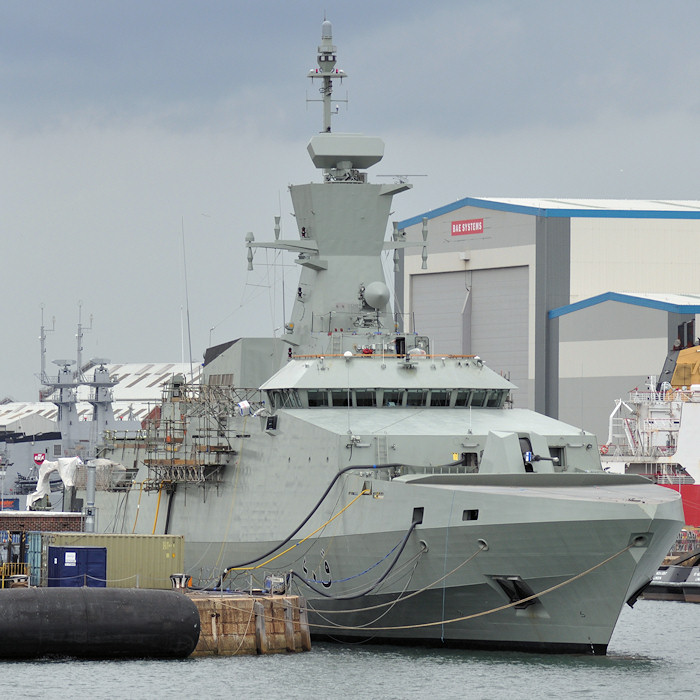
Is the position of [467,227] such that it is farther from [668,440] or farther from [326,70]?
[326,70]

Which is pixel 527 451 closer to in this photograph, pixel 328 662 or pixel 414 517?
pixel 414 517

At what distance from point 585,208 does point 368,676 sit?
63.2m

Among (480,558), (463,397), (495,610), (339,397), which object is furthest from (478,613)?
(339,397)

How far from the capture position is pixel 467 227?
92.6m

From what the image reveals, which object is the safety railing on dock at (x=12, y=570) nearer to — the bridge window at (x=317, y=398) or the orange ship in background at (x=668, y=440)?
the bridge window at (x=317, y=398)

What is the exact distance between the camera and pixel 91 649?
31.2 meters

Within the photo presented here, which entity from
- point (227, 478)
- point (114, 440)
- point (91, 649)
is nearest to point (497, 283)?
point (114, 440)

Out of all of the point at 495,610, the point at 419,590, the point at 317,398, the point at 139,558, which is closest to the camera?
the point at 495,610

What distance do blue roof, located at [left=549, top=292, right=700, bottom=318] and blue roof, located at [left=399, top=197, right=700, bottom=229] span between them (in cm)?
486

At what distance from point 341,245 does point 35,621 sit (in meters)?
14.1

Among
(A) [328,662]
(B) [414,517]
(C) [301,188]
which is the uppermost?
(C) [301,188]

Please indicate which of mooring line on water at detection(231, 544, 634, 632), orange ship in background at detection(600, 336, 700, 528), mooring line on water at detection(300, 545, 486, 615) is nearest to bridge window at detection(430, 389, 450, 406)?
mooring line on water at detection(300, 545, 486, 615)

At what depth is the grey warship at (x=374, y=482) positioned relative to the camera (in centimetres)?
3103

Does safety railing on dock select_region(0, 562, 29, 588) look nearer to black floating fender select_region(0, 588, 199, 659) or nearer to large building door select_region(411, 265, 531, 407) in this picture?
black floating fender select_region(0, 588, 199, 659)
